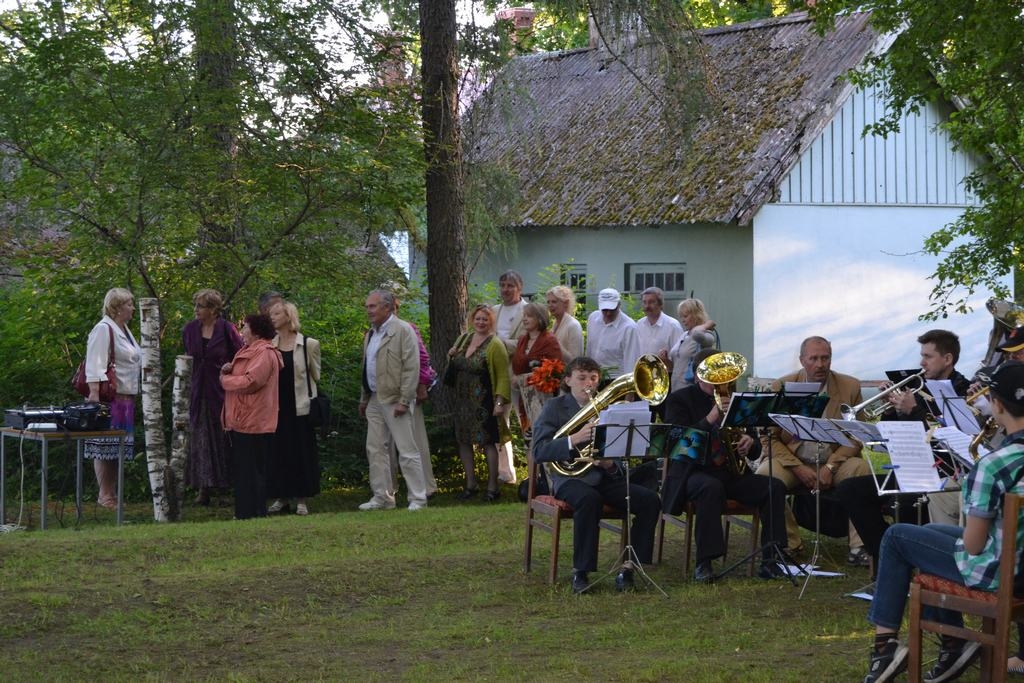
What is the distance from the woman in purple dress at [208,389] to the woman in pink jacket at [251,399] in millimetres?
677

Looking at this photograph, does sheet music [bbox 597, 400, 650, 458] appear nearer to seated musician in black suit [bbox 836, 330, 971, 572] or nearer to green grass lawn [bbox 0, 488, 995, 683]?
green grass lawn [bbox 0, 488, 995, 683]

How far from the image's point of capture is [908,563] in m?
6.66

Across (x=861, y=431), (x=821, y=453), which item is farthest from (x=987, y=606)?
(x=821, y=453)

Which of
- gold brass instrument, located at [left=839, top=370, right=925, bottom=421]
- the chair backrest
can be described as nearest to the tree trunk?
gold brass instrument, located at [left=839, top=370, right=925, bottom=421]

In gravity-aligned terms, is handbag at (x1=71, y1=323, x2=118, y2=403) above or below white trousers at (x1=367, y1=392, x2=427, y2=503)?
above

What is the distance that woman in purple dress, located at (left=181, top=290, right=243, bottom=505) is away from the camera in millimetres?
13414

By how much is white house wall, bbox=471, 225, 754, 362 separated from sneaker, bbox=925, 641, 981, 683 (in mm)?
15598

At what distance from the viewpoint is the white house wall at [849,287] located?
23.5 meters

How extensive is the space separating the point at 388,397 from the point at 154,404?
213 centimetres

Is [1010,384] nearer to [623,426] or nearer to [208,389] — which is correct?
[623,426]

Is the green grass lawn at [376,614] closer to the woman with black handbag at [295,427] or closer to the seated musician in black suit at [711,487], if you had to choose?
the seated musician in black suit at [711,487]

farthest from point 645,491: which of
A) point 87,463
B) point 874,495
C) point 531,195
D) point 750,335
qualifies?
point 531,195

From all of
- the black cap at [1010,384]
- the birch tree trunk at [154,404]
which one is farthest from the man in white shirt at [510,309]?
the black cap at [1010,384]

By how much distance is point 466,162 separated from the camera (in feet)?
52.5
